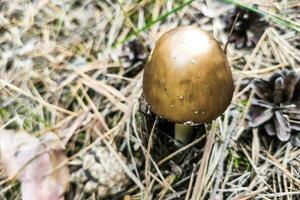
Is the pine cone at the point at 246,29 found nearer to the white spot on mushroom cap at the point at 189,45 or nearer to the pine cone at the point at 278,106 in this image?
the pine cone at the point at 278,106

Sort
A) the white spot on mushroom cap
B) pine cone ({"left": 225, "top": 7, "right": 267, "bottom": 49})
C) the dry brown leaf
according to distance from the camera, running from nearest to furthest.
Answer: the white spot on mushroom cap → the dry brown leaf → pine cone ({"left": 225, "top": 7, "right": 267, "bottom": 49})

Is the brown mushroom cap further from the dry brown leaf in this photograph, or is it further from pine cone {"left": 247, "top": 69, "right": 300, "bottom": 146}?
the dry brown leaf

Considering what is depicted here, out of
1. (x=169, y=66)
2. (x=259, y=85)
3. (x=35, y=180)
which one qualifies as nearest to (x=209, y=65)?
(x=169, y=66)

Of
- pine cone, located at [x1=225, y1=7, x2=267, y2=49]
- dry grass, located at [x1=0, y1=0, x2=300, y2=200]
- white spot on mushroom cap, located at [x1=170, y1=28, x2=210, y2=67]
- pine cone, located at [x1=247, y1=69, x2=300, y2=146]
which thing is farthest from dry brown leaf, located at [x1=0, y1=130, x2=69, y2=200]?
pine cone, located at [x1=225, y1=7, x2=267, y2=49]

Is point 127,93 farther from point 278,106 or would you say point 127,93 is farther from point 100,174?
point 278,106

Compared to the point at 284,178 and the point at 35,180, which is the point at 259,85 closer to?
the point at 284,178
